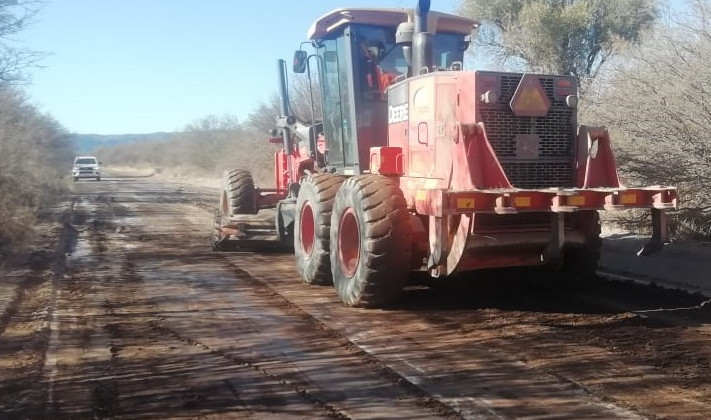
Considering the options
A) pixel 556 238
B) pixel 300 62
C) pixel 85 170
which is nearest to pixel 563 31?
pixel 300 62

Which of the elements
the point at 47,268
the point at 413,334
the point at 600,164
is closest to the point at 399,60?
the point at 600,164

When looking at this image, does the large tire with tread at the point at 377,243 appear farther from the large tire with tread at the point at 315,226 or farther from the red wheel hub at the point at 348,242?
the large tire with tread at the point at 315,226

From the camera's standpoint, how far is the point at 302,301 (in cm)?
844

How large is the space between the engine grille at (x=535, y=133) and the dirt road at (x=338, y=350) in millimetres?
1367

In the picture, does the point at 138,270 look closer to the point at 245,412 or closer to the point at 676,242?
the point at 245,412

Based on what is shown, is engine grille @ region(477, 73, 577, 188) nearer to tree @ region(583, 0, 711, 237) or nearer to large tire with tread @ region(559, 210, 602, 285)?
large tire with tread @ region(559, 210, 602, 285)

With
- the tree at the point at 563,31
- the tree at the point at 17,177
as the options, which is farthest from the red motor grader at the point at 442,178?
the tree at the point at 563,31

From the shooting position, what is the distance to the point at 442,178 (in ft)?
25.4

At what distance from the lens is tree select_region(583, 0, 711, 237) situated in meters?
10.5

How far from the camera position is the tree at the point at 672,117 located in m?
10.5

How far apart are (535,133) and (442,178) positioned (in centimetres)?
113

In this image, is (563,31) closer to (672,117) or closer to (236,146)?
(672,117)

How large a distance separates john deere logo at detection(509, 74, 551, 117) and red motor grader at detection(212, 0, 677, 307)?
0.5 inches

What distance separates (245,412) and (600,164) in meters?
4.85
